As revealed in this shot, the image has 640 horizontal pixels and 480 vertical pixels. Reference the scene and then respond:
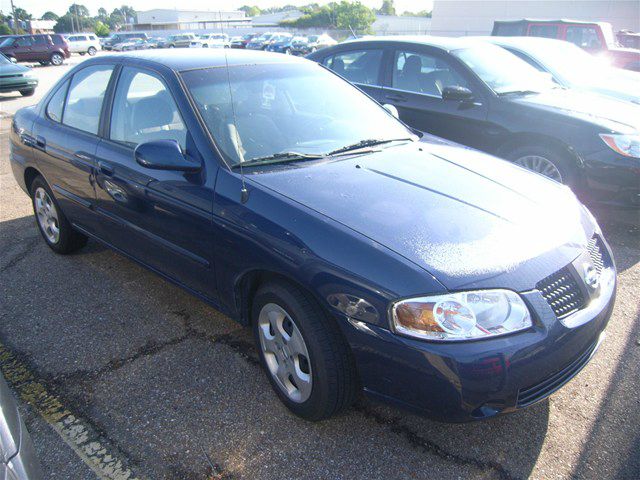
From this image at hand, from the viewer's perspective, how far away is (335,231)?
7.37 ft

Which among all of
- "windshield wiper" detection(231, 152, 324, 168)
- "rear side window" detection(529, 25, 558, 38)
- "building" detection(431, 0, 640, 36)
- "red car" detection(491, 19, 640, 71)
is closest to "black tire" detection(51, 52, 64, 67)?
"red car" detection(491, 19, 640, 71)

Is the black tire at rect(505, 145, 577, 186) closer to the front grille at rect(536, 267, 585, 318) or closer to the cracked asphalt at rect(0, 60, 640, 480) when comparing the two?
the cracked asphalt at rect(0, 60, 640, 480)

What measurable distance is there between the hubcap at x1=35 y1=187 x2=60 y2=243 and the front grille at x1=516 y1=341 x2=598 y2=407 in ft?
12.3

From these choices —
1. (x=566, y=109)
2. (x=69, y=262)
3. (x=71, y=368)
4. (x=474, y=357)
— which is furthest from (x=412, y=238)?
(x=566, y=109)

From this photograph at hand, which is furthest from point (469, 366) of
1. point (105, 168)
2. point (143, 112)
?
point (105, 168)

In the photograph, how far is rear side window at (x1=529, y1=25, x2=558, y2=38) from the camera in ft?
42.0

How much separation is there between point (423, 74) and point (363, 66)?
0.78 m

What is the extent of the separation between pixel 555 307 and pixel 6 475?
6.57 ft

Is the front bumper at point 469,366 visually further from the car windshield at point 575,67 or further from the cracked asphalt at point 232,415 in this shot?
the car windshield at point 575,67

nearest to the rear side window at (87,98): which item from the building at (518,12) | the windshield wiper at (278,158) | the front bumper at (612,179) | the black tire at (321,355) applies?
the windshield wiper at (278,158)

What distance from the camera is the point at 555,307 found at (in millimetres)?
2182

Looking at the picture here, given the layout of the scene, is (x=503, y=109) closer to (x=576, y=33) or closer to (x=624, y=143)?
(x=624, y=143)

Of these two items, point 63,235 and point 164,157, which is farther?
point 63,235

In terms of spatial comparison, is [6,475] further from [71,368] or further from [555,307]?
[555,307]
